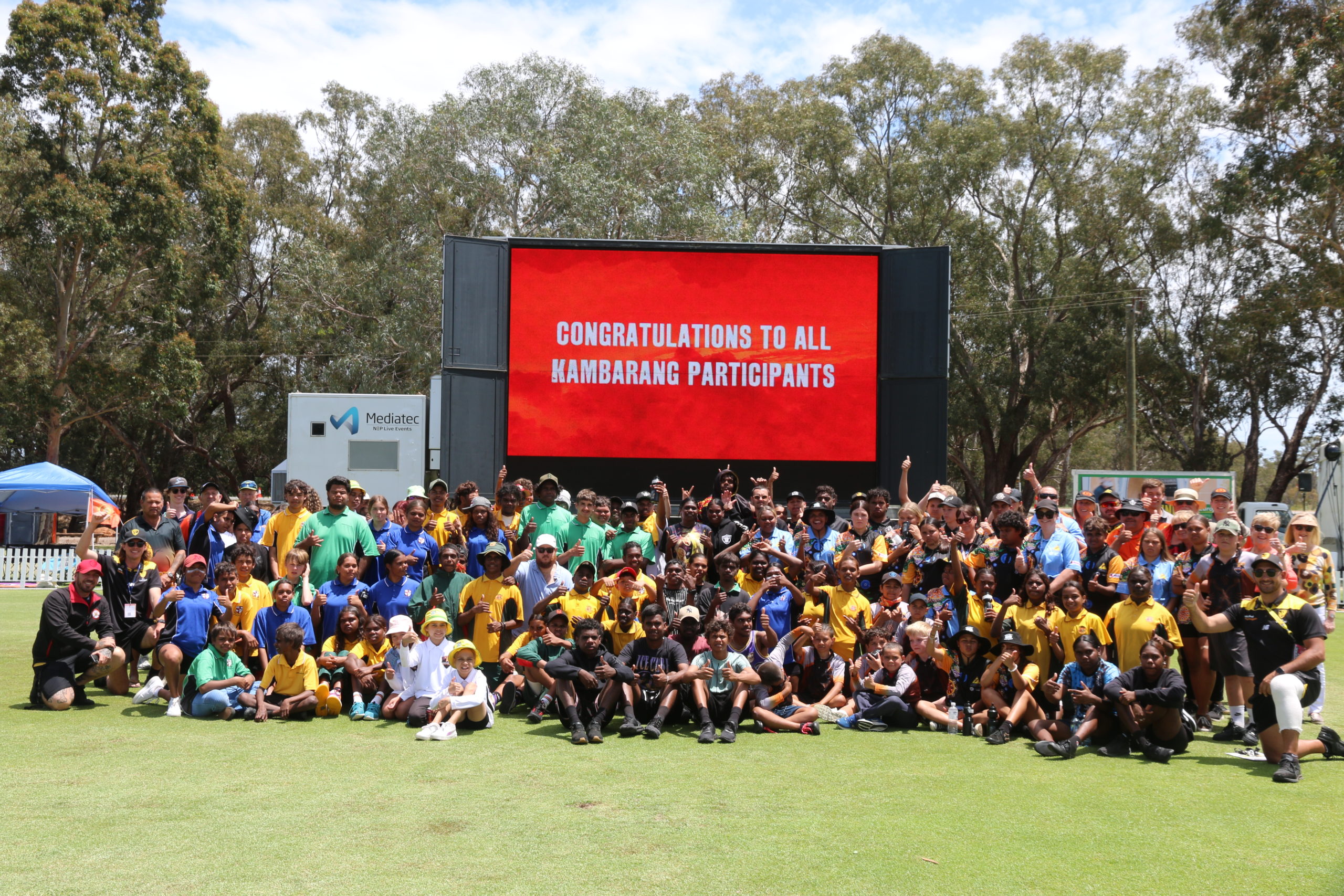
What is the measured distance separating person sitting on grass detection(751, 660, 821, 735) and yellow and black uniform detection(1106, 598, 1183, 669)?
224 cm

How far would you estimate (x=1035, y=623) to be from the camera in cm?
799

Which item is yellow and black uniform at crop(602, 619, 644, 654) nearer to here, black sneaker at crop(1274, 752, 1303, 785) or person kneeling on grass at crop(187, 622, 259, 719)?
person kneeling on grass at crop(187, 622, 259, 719)

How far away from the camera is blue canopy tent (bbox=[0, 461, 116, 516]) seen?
22703 millimetres

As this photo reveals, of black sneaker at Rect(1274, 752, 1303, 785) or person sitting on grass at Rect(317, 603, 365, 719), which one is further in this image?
person sitting on grass at Rect(317, 603, 365, 719)

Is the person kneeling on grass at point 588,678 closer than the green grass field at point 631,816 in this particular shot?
No

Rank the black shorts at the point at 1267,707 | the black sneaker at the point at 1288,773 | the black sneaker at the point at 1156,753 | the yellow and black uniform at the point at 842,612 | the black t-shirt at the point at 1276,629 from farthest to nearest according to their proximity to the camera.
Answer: the yellow and black uniform at the point at 842,612 < the black sneaker at the point at 1156,753 < the black t-shirt at the point at 1276,629 < the black shorts at the point at 1267,707 < the black sneaker at the point at 1288,773

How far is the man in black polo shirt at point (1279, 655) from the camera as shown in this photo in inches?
261

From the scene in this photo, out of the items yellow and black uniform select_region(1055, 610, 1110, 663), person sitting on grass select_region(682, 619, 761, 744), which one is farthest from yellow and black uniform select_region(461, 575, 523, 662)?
yellow and black uniform select_region(1055, 610, 1110, 663)

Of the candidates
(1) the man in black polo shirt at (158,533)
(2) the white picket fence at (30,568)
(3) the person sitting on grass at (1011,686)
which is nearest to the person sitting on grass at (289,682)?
(1) the man in black polo shirt at (158,533)

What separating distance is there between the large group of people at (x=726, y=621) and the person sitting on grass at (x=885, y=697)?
0.07ft

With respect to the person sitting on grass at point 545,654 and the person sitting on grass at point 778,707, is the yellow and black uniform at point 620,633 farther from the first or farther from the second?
the person sitting on grass at point 778,707

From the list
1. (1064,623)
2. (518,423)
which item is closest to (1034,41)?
(518,423)

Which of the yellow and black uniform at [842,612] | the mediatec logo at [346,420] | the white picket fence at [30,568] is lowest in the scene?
the white picket fence at [30,568]

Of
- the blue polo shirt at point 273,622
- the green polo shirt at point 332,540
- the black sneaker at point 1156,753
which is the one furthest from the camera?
the green polo shirt at point 332,540
